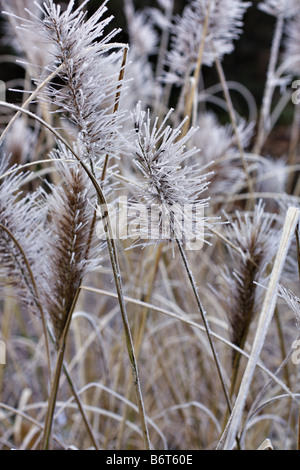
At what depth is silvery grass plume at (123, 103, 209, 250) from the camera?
1.02ft

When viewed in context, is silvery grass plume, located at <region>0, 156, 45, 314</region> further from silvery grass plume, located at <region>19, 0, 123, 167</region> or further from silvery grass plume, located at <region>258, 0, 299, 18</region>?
silvery grass plume, located at <region>258, 0, 299, 18</region>

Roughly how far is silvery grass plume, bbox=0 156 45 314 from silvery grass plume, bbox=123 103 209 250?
98 millimetres

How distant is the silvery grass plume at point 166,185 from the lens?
312mm

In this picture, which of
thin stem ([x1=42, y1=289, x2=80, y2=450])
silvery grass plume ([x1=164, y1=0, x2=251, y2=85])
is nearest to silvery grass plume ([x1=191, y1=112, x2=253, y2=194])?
silvery grass plume ([x1=164, y1=0, x2=251, y2=85])

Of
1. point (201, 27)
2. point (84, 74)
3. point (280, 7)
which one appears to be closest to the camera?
point (84, 74)

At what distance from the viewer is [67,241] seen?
→ 1.28ft

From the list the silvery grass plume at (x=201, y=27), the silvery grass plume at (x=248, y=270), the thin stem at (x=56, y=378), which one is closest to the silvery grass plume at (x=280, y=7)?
the silvery grass plume at (x=201, y=27)

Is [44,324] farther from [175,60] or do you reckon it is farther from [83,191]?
[175,60]

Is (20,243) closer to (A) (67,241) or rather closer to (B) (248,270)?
(A) (67,241)

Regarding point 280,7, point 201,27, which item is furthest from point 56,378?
point 280,7

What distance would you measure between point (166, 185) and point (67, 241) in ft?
0.35
